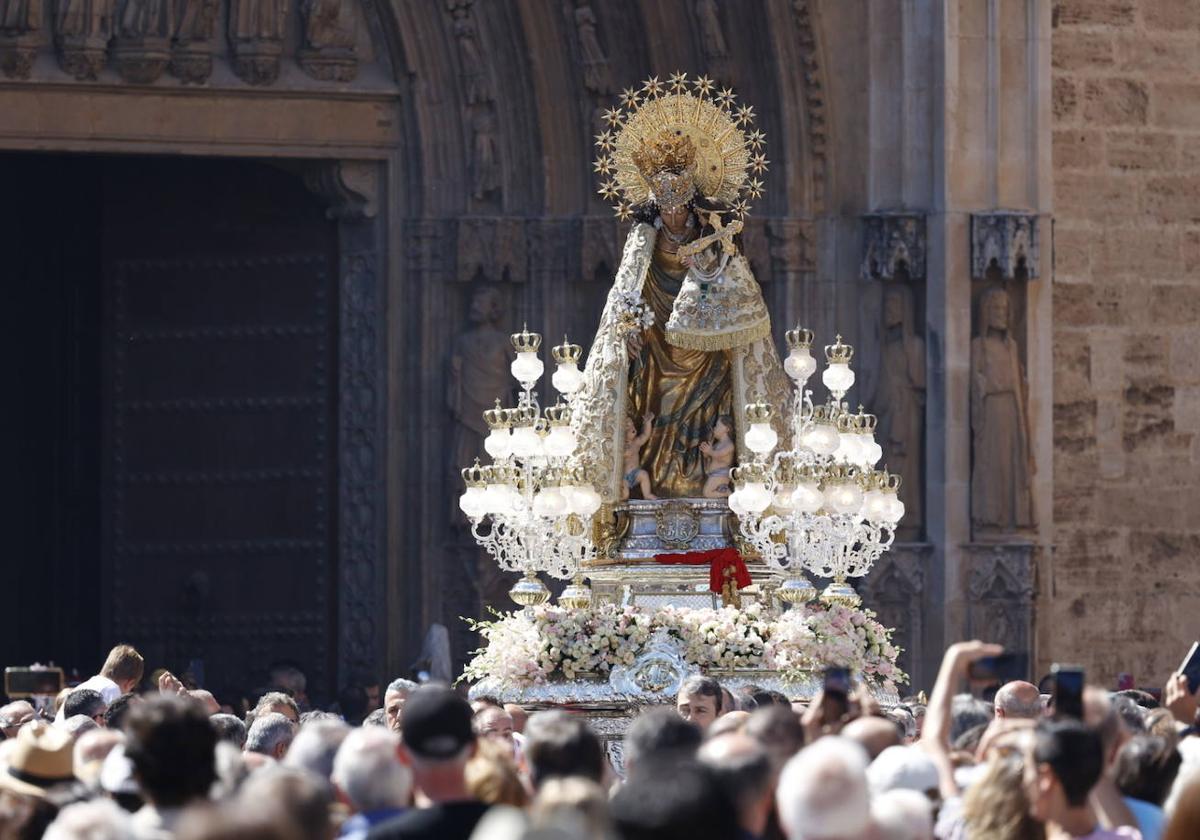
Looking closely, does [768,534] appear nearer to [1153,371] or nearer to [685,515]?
[685,515]

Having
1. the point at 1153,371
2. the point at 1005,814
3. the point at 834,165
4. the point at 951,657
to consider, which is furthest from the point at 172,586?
Result: the point at 1005,814

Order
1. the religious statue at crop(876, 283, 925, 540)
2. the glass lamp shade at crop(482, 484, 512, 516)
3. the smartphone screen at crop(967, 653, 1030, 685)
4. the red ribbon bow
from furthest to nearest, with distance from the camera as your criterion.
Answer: the religious statue at crop(876, 283, 925, 540), the red ribbon bow, the glass lamp shade at crop(482, 484, 512, 516), the smartphone screen at crop(967, 653, 1030, 685)

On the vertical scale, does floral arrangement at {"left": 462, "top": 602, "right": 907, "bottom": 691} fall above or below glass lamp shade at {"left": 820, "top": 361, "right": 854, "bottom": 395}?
below

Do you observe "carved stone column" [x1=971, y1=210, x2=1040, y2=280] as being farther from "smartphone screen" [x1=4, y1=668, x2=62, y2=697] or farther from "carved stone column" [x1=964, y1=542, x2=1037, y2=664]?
"smartphone screen" [x1=4, y1=668, x2=62, y2=697]

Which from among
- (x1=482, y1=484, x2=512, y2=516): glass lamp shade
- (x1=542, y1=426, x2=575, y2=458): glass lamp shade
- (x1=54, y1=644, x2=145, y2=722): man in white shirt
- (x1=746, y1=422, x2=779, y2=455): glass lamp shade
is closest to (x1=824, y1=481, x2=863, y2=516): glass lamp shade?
(x1=746, y1=422, x2=779, y2=455): glass lamp shade

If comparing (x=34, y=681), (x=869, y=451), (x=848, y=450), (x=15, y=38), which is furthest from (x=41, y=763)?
(x=15, y=38)

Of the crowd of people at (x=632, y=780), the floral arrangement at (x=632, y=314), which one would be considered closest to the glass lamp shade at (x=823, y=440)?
the floral arrangement at (x=632, y=314)

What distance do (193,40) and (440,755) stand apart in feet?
49.4

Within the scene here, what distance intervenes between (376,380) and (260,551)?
169 centimetres

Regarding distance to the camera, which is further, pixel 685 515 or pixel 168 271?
pixel 168 271

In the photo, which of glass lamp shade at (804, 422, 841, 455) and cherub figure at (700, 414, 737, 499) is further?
cherub figure at (700, 414, 737, 499)

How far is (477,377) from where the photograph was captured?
74.9ft

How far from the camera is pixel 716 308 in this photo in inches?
679

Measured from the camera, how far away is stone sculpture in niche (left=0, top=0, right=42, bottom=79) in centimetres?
2238
